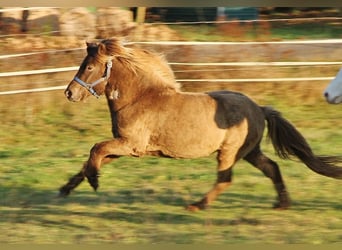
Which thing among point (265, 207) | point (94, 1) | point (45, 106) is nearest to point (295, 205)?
point (265, 207)

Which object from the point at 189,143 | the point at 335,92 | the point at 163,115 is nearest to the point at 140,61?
the point at 163,115

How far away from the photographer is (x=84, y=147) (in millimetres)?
8727

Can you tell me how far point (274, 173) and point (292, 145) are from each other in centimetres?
29

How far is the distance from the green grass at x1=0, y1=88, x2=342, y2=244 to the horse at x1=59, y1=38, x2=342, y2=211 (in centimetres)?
26

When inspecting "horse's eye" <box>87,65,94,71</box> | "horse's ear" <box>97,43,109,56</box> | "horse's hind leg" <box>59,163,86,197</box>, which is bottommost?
"horse's hind leg" <box>59,163,86,197</box>

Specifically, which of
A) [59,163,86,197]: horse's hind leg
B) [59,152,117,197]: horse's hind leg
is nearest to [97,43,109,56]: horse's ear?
[59,152,117,197]: horse's hind leg

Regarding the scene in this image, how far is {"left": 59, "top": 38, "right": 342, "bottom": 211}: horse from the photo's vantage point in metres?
6.19

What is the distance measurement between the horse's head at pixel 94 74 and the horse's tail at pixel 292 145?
1.21 m

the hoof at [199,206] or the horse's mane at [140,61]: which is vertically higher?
the horse's mane at [140,61]

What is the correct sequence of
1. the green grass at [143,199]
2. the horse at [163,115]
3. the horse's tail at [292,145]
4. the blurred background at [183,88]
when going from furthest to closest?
1. the horse's tail at [292,145]
2. the horse at [163,115]
3. the blurred background at [183,88]
4. the green grass at [143,199]

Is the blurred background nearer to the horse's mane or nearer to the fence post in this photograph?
the fence post

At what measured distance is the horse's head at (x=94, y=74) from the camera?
6262mm

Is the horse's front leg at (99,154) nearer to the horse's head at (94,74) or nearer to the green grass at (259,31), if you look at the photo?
the horse's head at (94,74)

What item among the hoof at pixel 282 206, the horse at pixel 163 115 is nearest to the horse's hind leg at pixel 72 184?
the horse at pixel 163 115
